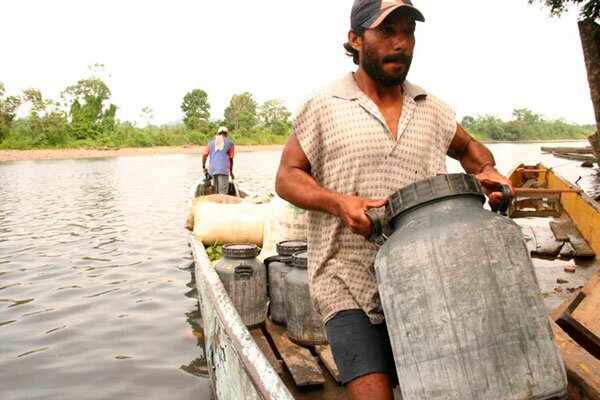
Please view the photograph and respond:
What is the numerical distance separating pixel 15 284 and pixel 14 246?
9.41 ft

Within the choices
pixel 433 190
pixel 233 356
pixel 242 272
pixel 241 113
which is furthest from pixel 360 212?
pixel 241 113

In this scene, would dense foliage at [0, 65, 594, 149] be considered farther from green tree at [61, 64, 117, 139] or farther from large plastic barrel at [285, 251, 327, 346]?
large plastic barrel at [285, 251, 327, 346]

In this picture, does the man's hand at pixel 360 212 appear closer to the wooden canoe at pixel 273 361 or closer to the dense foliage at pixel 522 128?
the wooden canoe at pixel 273 361

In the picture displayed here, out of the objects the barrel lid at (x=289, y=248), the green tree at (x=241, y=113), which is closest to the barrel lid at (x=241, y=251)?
the barrel lid at (x=289, y=248)

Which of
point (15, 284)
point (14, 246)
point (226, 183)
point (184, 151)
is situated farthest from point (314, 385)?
point (184, 151)

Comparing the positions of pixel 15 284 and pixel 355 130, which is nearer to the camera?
pixel 355 130

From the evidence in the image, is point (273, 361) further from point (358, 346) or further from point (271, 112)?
point (271, 112)

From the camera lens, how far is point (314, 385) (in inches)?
125

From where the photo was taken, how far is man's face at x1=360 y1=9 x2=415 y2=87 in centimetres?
170

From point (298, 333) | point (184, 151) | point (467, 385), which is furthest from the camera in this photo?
point (184, 151)

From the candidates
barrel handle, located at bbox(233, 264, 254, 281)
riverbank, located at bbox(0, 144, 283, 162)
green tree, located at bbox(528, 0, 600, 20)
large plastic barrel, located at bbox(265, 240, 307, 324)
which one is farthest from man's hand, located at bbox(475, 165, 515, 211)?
riverbank, located at bbox(0, 144, 283, 162)

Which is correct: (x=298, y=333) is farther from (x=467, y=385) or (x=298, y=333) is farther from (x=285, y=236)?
(x=467, y=385)

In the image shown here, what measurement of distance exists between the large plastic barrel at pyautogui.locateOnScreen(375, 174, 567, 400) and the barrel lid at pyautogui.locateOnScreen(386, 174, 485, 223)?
5 centimetres

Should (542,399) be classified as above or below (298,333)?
above
